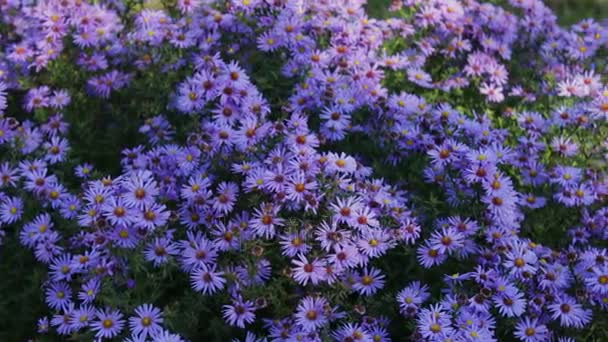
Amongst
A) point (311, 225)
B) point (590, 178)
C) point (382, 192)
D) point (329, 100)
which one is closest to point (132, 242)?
point (311, 225)

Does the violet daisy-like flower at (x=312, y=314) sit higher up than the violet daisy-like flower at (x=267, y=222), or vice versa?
the violet daisy-like flower at (x=267, y=222)

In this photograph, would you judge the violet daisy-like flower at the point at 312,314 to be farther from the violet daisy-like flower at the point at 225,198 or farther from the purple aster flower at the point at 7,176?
the purple aster flower at the point at 7,176

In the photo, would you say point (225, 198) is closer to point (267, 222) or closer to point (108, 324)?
point (267, 222)

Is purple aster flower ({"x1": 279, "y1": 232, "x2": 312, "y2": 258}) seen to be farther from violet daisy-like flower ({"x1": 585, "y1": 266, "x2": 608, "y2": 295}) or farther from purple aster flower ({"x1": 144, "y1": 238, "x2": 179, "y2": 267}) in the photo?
violet daisy-like flower ({"x1": 585, "y1": 266, "x2": 608, "y2": 295})

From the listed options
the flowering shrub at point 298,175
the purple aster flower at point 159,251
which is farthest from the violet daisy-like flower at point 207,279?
the purple aster flower at point 159,251

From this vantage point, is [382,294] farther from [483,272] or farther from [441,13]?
[441,13]

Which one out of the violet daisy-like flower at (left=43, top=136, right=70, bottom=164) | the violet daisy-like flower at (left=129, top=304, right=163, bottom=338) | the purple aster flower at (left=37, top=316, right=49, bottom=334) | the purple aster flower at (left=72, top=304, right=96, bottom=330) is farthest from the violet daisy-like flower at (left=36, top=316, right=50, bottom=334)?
the violet daisy-like flower at (left=43, top=136, right=70, bottom=164)
